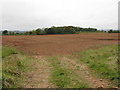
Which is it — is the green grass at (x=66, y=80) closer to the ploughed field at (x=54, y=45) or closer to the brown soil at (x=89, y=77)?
the brown soil at (x=89, y=77)

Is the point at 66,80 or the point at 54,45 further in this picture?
the point at 54,45

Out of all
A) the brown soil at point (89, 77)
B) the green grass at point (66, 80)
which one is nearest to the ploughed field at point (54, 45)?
the brown soil at point (89, 77)

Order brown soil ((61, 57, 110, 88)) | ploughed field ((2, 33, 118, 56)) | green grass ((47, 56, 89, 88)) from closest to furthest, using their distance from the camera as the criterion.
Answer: green grass ((47, 56, 89, 88)) → brown soil ((61, 57, 110, 88)) → ploughed field ((2, 33, 118, 56))

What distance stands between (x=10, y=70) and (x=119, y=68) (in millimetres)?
4028

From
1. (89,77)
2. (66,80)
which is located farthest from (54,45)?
(66,80)

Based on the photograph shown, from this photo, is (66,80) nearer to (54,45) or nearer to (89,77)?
(89,77)

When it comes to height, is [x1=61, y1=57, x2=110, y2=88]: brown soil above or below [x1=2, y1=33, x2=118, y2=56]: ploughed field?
below

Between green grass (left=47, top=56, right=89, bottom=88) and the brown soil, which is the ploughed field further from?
green grass (left=47, top=56, right=89, bottom=88)

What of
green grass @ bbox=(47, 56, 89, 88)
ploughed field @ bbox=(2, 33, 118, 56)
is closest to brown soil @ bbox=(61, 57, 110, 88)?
green grass @ bbox=(47, 56, 89, 88)

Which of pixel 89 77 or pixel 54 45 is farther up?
pixel 54 45

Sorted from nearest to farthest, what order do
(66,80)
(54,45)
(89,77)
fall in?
(66,80) → (89,77) → (54,45)

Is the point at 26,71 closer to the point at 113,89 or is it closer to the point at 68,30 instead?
the point at 113,89

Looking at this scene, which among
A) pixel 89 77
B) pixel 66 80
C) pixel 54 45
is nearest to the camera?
pixel 66 80

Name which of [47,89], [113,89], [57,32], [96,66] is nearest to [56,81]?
[47,89]
